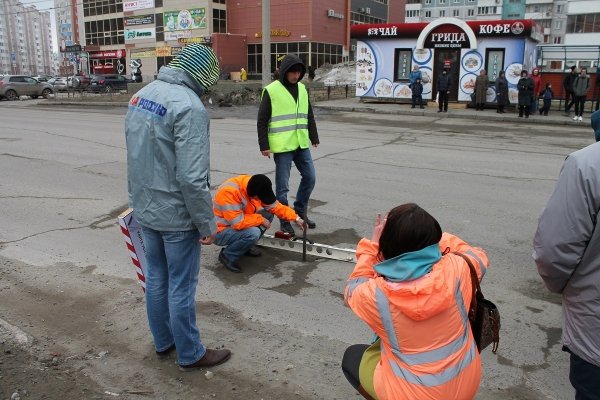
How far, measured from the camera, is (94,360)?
134 inches

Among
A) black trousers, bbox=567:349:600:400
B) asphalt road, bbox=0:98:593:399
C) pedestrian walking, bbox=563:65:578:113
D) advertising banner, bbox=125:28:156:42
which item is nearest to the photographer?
black trousers, bbox=567:349:600:400

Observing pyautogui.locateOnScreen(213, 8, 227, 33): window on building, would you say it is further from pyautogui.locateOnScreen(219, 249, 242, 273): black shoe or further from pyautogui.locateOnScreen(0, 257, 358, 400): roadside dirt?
pyautogui.locateOnScreen(0, 257, 358, 400): roadside dirt

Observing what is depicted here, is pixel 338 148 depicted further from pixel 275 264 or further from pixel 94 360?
pixel 94 360

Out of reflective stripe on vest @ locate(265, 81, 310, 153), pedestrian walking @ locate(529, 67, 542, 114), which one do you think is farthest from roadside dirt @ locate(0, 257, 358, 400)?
pedestrian walking @ locate(529, 67, 542, 114)

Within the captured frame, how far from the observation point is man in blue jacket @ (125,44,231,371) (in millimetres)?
2834

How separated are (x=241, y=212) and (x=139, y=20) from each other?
6884 centimetres

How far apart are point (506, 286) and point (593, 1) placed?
6802 cm

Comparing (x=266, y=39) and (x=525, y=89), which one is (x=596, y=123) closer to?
(x=525, y=89)

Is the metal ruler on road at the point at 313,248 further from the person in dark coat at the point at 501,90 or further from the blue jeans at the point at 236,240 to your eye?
the person in dark coat at the point at 501,90

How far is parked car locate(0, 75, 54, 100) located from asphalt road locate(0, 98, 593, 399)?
2265 cm

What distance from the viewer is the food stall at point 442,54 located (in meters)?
21.2

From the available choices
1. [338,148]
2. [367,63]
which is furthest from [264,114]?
[367,63]

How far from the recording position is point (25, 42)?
507 feet

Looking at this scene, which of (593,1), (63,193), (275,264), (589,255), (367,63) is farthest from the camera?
(593,1)
